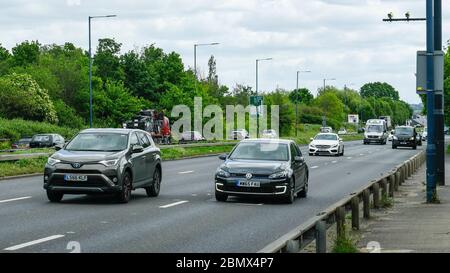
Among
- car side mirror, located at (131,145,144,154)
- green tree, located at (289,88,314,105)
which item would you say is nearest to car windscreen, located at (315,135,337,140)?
car side mirror, located at (131,145,144,154)

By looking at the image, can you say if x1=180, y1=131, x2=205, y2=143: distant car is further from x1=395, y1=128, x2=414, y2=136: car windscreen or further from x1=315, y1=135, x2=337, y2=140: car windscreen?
x1=315, y1=135, x2=337, y2=140: car windscreen

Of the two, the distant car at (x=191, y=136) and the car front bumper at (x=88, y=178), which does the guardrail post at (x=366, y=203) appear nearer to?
the car front bumper at (x=88, y=178)

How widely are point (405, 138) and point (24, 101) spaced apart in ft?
102

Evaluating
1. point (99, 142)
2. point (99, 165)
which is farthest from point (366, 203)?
point (99, 142)

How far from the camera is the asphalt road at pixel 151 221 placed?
38.3ft

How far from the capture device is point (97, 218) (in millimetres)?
15094

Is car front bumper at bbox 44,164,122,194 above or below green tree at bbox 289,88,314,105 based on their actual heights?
below

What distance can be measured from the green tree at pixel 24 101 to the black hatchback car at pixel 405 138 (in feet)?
94.8

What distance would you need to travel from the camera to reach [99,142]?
745 inches

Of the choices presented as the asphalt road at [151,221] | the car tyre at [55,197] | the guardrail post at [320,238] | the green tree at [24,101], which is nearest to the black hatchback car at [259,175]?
the asphalt road at [151,221]

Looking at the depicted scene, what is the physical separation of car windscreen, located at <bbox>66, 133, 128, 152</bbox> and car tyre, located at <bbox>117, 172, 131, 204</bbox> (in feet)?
2.13

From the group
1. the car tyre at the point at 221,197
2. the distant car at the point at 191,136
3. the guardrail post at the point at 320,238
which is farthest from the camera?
the distant car at the point at 191,136

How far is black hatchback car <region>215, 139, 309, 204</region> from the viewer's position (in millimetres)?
18500
